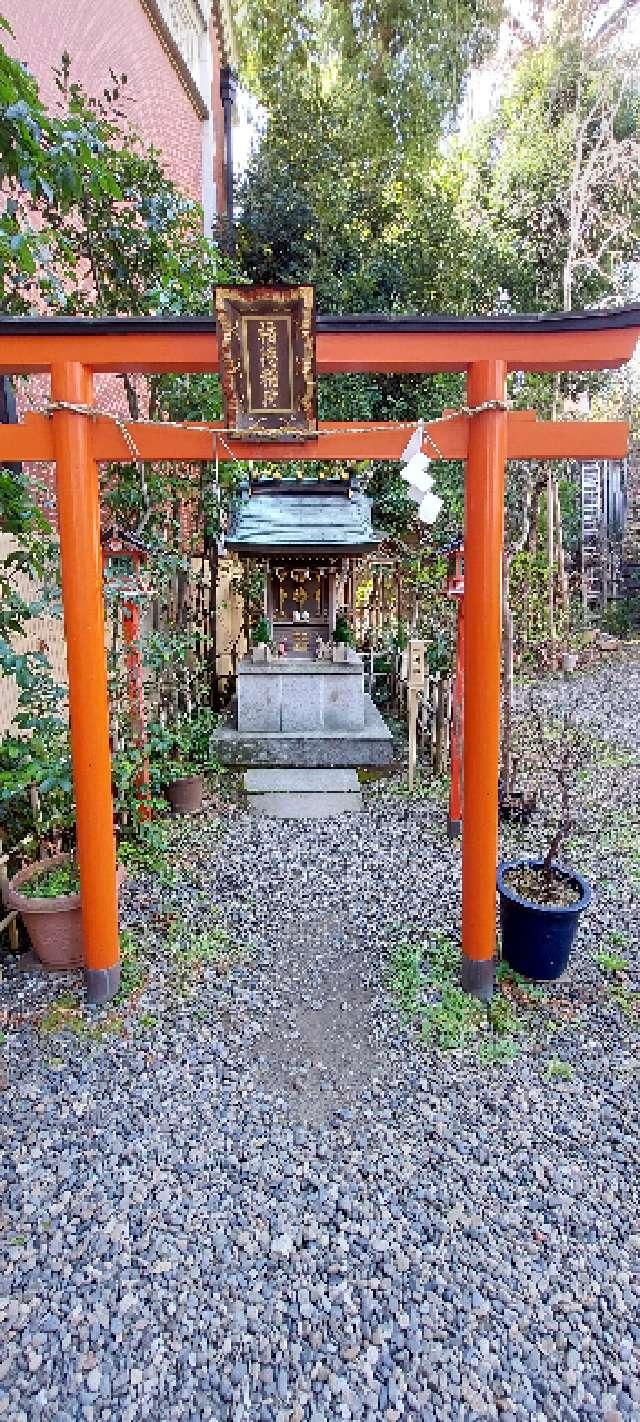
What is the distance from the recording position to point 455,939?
4699 millimetres

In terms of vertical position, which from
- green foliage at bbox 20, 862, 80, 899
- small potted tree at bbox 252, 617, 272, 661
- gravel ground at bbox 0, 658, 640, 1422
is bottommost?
gravel ground at bbox 0, 658, 640, 1422

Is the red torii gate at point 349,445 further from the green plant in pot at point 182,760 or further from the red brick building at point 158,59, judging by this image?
the red brick building at point 158,59

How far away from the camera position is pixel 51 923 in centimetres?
434

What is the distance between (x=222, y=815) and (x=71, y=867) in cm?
235

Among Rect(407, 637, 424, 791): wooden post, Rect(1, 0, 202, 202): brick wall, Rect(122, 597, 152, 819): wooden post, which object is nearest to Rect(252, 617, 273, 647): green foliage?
Rect(407, 637, 424, 791): wooden post

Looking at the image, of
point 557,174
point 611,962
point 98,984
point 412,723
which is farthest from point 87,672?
point 557,174

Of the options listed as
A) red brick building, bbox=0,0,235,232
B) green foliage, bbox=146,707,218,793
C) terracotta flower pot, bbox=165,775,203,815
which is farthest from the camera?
terracotta flower pot, bbox=165,775,203,815

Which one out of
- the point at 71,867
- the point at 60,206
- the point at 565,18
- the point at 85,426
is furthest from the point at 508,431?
the point at 565,18

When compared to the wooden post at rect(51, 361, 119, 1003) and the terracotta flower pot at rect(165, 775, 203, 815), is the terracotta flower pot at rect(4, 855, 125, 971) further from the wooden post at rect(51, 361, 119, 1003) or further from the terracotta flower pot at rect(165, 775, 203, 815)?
the terracotta flower pot at rect(165, 775, 203, 815)

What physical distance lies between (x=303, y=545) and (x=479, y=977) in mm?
4800

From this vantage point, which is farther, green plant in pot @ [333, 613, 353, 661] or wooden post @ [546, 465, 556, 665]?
wooden post @ [546, 465, 556, 665]

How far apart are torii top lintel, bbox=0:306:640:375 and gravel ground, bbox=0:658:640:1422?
3121 millimetres

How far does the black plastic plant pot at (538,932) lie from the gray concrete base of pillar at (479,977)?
0.23m

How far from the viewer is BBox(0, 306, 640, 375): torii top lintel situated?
11.7ft
